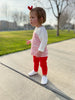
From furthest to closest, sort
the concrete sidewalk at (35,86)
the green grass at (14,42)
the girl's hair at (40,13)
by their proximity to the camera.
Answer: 1. the green grass at (14,42)
2. the girl's hair at (40,13)
3. the concrete sidewalk at (35,86)

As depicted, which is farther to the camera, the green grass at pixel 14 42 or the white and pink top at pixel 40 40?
the green grass at pixel 14 42

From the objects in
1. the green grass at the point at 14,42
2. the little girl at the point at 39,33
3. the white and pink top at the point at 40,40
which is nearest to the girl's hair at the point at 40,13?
the little girl at the point at 39,33

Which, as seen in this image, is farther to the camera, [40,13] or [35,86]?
[35,86]

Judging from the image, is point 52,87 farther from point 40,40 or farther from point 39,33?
point 39,33

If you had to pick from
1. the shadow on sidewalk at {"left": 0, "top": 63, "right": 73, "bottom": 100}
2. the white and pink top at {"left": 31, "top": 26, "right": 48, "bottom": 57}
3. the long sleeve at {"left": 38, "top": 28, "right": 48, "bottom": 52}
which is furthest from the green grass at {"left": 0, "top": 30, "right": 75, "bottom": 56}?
the long sleeve at {"left": 38, "top": 28, "right": 48, "bottom": 52}

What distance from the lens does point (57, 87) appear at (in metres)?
1.61

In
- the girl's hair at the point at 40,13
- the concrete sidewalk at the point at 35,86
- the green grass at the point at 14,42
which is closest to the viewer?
the concrete sidewalk at the point at 35,86

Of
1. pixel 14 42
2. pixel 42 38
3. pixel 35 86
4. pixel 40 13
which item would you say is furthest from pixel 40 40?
pixel 14 42

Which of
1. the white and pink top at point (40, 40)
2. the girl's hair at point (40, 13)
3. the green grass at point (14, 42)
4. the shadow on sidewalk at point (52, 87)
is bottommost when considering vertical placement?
the shadow on sidewalk at point (52, 87)

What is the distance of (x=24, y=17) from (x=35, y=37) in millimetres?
45090

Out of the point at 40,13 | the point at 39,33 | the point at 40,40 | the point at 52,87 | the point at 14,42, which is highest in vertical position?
the point at 40,13

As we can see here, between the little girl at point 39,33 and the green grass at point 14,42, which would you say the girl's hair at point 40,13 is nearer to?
the little girl at point 39,33

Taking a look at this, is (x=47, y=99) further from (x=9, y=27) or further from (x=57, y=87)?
(x=9, y=27)

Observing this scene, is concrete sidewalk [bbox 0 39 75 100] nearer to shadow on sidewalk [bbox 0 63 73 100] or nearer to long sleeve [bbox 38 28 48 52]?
shadow on sidewalk [bbox 0 63 73 100]
